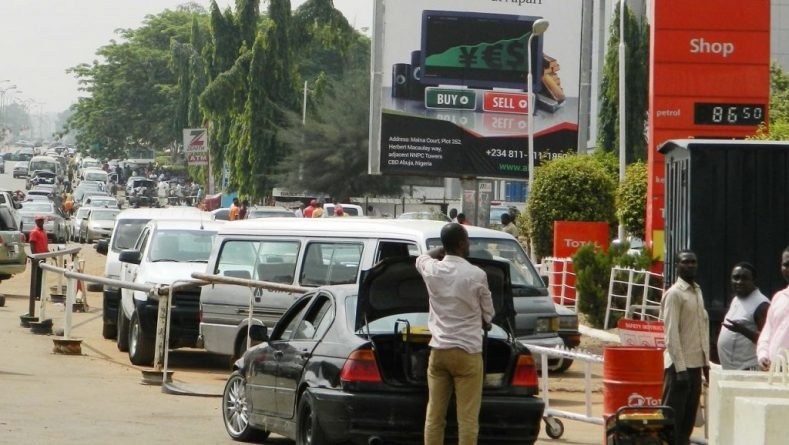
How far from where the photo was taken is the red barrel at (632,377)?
11.3m

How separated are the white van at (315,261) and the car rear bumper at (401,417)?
4.74 metres

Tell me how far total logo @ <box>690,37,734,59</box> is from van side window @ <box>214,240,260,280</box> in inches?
450

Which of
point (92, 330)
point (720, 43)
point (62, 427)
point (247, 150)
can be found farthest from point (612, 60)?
point (62, 427)

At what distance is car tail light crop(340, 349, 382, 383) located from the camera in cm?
1092

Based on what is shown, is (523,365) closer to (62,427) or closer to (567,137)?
(62,427)

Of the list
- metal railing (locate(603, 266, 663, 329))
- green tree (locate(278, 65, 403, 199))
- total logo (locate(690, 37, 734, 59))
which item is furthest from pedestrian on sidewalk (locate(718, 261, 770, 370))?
green tree (locate(278, 65, 403, 199))

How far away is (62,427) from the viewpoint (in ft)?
42.9

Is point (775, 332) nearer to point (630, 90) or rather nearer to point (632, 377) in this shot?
point (632, 377)

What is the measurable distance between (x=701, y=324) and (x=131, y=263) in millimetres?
10882

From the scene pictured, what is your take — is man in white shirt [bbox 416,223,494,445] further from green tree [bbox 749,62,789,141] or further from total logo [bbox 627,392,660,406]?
green tree [bbox 749,62,789,141]

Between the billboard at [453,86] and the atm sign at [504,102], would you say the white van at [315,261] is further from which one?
the atm sign at [504,102]

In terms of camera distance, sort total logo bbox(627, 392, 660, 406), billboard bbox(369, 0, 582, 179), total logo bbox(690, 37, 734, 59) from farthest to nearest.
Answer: billboard bbox(369, 0, 582, 179) < total logo bbox(690, 37, 734, 59) < total logo bbox(627, 392, 660, 406)

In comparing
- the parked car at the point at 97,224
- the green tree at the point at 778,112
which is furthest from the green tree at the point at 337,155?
the green tree at the point at 778,112

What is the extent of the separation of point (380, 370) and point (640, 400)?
74.6 inches
